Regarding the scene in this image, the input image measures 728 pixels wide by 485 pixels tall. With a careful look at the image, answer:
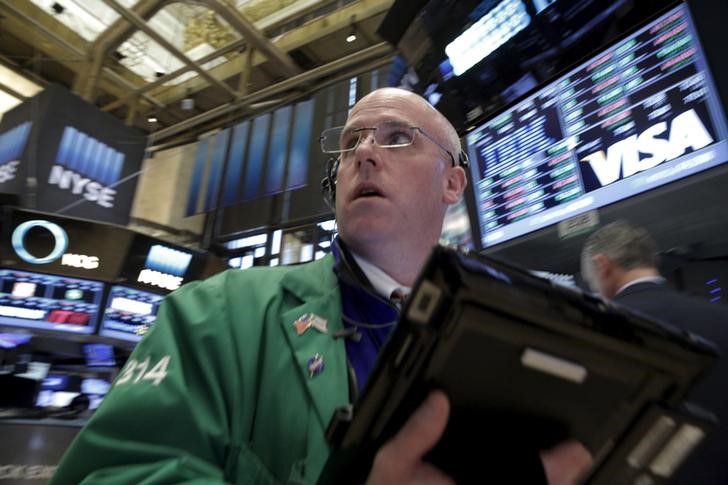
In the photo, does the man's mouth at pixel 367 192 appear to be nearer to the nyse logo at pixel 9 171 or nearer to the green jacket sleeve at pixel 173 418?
Result: the green jacket sleeve at pixel 173 418

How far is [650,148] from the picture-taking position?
1.81 meters

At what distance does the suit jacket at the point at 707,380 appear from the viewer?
1451 millimetres

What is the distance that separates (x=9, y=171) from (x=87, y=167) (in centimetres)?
81

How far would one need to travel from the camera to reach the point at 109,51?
6.84 m

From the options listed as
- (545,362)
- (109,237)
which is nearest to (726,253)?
(545,362)

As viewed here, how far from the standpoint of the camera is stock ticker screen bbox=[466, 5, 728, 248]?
171 cm

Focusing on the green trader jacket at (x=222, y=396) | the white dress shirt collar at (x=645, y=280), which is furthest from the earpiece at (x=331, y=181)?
the white dress shirt collar at (x=645, y=280)

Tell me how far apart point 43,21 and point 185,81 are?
7.36 feet

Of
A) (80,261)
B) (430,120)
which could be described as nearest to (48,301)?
(80,261)

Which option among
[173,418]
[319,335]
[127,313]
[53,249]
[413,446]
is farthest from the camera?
[127,313]

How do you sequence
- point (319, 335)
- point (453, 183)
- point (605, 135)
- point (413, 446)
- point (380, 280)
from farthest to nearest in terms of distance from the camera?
1. point (605, 135)
2. point (453, 183)
3. point (380, 280)
4. point (319, 335)
5. point (413, 446)

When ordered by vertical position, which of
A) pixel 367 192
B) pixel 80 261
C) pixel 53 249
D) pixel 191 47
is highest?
pixel 191 47

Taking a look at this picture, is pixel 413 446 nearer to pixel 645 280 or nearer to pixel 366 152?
pixel 366 152

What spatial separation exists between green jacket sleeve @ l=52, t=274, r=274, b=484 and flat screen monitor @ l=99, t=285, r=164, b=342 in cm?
460
